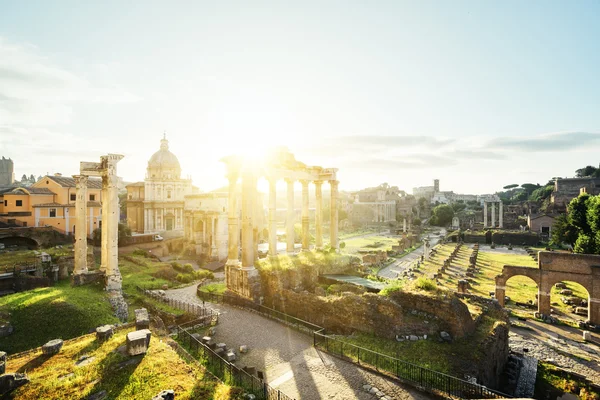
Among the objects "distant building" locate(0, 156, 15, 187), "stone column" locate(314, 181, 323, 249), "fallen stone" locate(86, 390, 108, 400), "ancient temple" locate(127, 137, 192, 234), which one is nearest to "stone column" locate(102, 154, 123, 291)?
"fallen stone" locate(86, 390, 108, 400)

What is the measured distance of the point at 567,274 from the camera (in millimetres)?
21203

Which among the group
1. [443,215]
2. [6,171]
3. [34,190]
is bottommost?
[443,215]

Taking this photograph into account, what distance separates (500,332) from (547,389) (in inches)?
113

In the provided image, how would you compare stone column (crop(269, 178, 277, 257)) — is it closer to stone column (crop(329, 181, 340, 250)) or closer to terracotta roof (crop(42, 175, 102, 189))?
stone column (crop(329, 181, 340, 250))

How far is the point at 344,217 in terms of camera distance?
94188 millimetres

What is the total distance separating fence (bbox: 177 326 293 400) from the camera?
28.4 feet

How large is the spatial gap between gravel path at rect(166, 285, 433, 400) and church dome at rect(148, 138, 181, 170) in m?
42.7

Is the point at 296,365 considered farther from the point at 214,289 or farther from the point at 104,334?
the point at 214,289

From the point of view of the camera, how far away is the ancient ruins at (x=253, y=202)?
17.6m

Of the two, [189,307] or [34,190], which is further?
[34,190]

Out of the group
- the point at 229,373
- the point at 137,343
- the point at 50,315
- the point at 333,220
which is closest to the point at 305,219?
the point at 333,220

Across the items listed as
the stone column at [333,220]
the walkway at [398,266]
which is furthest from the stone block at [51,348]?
the walkway at [398,266]

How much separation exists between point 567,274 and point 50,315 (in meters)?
30.2

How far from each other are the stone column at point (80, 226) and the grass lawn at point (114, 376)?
10.6m
